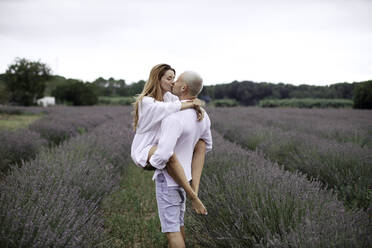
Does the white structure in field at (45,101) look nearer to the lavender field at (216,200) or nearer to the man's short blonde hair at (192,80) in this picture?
the lavender field at (216,200)

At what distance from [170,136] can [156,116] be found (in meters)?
0.17

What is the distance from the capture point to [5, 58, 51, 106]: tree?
113ft

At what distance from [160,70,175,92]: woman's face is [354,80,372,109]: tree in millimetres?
21986

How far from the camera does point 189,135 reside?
167cm

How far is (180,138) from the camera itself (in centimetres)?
168

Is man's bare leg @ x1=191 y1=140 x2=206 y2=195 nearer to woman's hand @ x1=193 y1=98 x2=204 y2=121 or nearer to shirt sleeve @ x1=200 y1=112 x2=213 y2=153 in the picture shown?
shirt sleeve @ x1=200 y1=112 x2=213 y2=153

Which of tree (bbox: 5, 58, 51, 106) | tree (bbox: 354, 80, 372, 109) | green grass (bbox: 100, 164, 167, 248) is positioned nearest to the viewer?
green grass (bbox: 100, 164, 167, 248)

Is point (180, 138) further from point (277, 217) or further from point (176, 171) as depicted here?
point (277, 217)

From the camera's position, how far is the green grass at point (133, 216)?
2747 mm

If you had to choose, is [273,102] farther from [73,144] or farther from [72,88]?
[73,144]

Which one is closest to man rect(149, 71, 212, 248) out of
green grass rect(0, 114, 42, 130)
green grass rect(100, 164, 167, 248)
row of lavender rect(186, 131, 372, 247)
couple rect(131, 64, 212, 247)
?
couple rect(131, 64, 212, 247)

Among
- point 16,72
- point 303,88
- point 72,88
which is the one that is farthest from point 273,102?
point 16,72

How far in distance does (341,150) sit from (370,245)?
2.75m

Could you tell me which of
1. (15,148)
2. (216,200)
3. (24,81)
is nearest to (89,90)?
(24,81)
